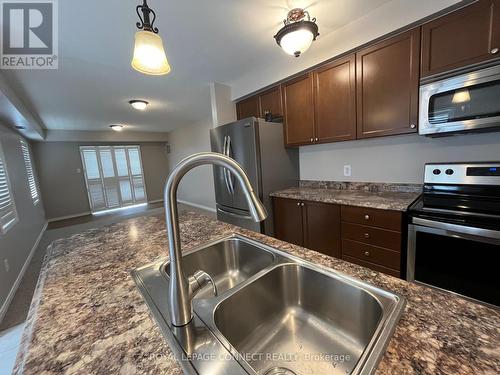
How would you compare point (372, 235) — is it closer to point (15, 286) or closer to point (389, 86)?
point (389, 86)

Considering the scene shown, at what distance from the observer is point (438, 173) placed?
5.10ft

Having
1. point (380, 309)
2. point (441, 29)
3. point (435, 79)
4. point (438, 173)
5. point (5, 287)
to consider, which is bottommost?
point (5, 287)

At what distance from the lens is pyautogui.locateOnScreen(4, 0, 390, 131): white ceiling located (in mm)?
1558

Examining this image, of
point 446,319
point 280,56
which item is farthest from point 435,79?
point 446,319

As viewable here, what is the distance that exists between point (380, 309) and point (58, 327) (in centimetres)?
90

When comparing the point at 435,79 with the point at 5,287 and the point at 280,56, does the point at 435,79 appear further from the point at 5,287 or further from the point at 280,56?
the point at 5,287

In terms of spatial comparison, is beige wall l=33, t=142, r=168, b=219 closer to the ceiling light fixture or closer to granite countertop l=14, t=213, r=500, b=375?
granite countertop l=14, t=213, r=500, b=375

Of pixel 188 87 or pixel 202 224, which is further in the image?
pixel 188 87

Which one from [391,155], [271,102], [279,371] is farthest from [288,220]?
[279,371]

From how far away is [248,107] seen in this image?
9.83 ft

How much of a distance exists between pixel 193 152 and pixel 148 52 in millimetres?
4813

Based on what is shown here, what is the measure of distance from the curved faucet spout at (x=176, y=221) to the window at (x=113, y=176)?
23.9 feet

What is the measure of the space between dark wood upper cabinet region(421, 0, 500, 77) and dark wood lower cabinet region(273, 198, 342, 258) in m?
1.29

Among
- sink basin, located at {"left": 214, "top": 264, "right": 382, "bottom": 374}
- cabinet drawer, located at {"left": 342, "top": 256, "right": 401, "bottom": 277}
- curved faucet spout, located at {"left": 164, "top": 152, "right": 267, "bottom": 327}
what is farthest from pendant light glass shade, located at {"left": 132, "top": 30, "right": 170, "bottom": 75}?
cabinet drawer, located at {"left": 342, "top": 256, "right": 401, "bottom": 277}
